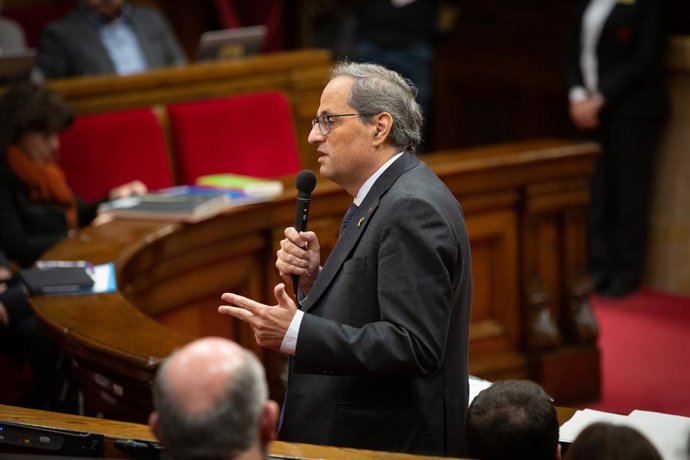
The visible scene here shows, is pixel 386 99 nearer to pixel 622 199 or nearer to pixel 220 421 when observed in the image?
pixel 220 421

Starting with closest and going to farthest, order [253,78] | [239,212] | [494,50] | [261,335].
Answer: [261,335]
[239,212]
[253,78]
[494,50]

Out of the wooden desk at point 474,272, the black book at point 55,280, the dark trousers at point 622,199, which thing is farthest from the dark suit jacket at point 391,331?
the dark trousers at point 622,199

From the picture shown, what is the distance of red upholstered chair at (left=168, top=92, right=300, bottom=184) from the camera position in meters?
5.34

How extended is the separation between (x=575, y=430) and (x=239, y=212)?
2.10 metres

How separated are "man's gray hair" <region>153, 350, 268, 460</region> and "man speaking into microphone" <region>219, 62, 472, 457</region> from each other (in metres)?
0.61

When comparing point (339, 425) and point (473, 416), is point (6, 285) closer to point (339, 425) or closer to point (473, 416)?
point (339, 425)

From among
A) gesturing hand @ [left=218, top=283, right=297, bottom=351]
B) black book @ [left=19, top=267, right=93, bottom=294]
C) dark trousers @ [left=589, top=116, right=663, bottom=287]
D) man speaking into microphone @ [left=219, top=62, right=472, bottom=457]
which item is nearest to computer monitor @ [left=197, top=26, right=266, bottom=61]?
dark trousers @ [left=589, top=116, right=663, bottom=287]

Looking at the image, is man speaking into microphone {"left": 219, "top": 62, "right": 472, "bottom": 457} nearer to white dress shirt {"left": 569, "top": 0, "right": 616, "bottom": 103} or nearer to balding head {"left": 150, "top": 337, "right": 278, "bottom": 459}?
balding head {"left": 150, "top": 337, "right": 278, "bottom": 459}

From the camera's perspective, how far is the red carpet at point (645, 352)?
4.86 metres

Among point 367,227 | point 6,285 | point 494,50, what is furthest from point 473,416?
point 494,50

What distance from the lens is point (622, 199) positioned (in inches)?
246

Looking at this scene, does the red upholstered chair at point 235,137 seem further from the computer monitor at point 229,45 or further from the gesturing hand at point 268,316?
the gesturing hand at point 268,316

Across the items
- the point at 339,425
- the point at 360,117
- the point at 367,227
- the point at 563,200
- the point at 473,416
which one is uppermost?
the point at 360,117

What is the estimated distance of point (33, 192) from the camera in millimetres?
4609
